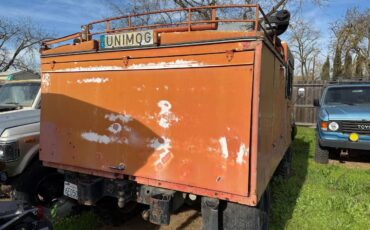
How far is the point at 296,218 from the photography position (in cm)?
508

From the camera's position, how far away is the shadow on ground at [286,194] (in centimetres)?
505

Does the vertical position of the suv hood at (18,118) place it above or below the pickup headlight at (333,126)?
above

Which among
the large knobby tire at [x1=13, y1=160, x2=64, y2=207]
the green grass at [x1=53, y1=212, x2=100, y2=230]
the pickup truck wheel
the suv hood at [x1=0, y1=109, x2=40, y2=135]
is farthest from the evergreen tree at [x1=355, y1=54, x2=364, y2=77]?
the green grass at [x1=53, y1=212, x2=100, y2=230]

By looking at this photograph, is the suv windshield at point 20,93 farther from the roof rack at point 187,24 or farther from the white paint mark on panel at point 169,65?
the white paint mark on panel at point 169,65

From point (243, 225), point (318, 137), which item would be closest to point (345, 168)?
point (318, 137)

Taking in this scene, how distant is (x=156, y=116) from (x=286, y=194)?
11.5ft

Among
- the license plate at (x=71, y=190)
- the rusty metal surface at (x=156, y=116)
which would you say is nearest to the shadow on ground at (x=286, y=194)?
the rusty metal surface at (x=156, y=116)

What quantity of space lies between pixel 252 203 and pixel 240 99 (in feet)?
3.12

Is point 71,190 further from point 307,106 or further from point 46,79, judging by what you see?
Answer: point 307,106

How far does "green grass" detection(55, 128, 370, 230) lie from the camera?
488cm

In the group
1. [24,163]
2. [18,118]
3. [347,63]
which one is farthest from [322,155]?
[347,63]

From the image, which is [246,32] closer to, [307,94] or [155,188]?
[155,188]

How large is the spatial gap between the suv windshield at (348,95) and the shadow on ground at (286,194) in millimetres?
1898

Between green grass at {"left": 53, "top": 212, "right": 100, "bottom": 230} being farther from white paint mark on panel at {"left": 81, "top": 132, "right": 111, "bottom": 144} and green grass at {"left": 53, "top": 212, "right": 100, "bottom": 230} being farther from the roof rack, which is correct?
the roof rack
